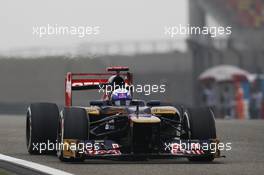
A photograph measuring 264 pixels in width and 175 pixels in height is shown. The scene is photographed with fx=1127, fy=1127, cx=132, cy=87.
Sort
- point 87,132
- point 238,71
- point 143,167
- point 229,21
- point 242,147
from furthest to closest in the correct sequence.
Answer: point 229,21 → point 238,71 → point 242,147 → point 87,132 → point 143,167

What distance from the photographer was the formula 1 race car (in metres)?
13.7

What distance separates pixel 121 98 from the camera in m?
15.2

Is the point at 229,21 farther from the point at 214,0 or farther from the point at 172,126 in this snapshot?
the point at 172,126

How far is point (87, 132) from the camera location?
13.8 meters

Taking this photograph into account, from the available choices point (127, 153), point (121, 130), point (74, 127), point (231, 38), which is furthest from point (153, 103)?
point (231, 38)

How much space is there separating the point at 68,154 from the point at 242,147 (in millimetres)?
4405

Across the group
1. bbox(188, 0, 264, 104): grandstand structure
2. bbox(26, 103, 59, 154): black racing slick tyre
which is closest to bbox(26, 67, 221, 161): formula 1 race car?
bbox(26, 103, 59, 154): black racing slick tyre

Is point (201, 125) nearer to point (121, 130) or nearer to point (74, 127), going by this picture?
point (121, 130)

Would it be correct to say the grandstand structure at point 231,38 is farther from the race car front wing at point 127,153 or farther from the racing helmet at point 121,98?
the race car front wing at point 127,153

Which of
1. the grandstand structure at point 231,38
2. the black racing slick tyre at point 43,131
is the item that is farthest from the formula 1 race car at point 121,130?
the grandstand structure at point 231,38

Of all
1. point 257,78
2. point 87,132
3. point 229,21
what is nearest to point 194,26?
point 229,21

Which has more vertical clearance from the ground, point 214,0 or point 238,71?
point 214,0

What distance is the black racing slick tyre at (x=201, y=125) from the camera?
46.4 feet

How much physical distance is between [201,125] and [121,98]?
1455 millimetres
